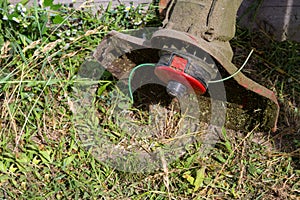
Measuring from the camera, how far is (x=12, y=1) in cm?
271

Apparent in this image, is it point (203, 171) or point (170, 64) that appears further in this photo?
point (203, 171)

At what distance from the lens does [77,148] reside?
2.52 metres

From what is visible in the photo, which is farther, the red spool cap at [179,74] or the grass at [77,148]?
the grass at [77,148]

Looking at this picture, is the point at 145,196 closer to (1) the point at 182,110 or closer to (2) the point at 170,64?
(1) the point at 182,110

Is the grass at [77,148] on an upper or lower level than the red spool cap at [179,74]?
lower

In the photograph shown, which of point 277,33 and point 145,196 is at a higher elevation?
point 277,33

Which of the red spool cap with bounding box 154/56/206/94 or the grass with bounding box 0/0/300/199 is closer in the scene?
the red spool cap with bounding box 154/56/206/94

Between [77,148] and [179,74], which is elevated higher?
[179,74]

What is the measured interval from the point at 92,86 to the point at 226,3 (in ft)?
2.67

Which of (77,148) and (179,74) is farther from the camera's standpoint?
(77,148)

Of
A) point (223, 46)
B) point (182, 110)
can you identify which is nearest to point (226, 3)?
point (223, 46)

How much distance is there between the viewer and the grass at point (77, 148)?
2455 millimetres

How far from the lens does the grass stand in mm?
2455

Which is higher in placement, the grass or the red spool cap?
the red spool cap
